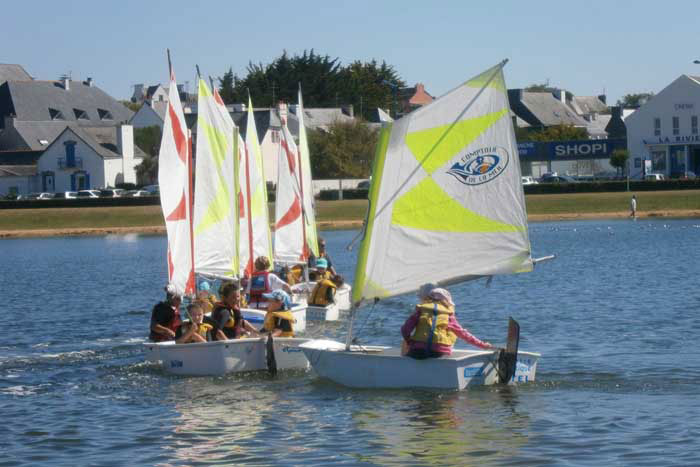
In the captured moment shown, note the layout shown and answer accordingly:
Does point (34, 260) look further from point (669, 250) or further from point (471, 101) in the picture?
point (471, 101)

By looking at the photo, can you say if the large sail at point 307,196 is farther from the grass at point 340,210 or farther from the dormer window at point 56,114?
the dormer window at point 56,114

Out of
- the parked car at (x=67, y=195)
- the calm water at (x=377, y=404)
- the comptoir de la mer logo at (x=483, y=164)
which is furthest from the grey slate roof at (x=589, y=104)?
the comptoir de la mer logo at (x=483, y=164)

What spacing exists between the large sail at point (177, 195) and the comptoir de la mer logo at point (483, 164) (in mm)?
7008

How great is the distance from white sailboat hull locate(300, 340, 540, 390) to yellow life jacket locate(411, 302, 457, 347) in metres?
0.33

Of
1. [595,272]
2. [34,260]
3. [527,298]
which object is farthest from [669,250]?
[34,260]

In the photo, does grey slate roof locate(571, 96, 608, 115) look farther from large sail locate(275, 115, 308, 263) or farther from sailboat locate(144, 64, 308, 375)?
sailboat locate(144, 64, 308, 375)

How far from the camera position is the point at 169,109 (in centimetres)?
2308

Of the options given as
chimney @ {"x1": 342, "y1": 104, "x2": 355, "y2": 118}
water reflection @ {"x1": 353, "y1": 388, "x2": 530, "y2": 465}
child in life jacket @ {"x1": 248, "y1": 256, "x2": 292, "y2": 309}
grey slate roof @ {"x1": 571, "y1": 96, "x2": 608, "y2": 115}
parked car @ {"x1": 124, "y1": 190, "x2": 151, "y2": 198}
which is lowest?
water reflection @ {"x1": 353, "y1": 388, "x2": 530, "y2": 465}

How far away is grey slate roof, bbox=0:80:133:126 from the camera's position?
115m

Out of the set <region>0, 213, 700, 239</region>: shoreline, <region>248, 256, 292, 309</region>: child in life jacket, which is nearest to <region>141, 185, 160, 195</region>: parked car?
<region>0, 213, 700, 239</region>: shoreline

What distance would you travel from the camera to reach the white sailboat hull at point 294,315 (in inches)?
903

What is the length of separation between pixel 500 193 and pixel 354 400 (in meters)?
3.77

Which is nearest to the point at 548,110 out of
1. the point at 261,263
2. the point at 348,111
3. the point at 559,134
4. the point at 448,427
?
the point at 559,134

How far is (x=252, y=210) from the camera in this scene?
30453mm
